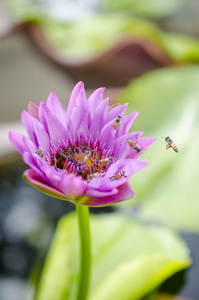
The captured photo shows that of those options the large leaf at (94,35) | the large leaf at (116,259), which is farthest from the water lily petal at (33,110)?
the large leaf at (94,35)

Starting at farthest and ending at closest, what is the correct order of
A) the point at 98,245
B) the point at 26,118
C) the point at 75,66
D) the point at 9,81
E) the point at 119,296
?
1. the point at 9,81
2. the point at 75,66
3. the point at 98,245
4. the point at 119,296
5. the point at 26,118

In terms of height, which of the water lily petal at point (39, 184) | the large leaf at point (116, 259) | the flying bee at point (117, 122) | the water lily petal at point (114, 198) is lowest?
the large leaf at point (116, 259)

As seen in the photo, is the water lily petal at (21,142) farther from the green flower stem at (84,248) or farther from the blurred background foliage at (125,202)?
the blurred background foliage at (125,202)

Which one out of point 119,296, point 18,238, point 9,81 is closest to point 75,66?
point 9,81

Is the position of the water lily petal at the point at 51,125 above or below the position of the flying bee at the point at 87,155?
above

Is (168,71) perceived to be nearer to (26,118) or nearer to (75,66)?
(75,66)

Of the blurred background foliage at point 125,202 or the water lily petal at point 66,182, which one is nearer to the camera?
the water lily petal at point 66,182
